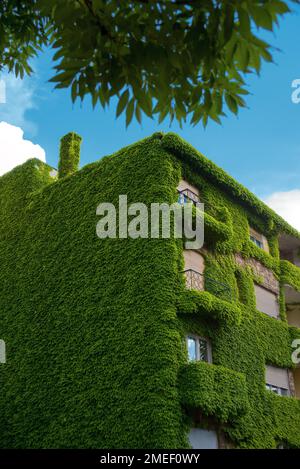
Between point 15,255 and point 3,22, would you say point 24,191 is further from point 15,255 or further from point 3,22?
point 3,22

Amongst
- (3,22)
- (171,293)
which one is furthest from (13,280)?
(3,22)

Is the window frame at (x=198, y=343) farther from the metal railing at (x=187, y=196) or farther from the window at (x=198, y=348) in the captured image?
the metal railing at (x=187, y=196)

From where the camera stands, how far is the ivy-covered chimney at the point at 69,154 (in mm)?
24125

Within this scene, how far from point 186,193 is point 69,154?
767cm

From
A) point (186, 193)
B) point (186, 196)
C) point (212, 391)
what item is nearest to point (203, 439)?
point (212, 391)

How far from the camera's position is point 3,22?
15.4 feet

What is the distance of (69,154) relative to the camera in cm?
2447

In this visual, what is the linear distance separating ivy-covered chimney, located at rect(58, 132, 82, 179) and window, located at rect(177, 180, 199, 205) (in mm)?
6609

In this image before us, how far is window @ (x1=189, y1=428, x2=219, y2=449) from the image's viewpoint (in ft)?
48.7

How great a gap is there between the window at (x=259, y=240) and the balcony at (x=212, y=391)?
8949mm

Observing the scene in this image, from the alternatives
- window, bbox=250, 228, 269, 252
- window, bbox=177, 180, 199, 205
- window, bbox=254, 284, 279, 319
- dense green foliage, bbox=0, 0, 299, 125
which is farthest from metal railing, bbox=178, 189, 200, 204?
dense green foliage, bbox=0, 0, 299, 125

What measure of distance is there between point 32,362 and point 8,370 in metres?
1.70

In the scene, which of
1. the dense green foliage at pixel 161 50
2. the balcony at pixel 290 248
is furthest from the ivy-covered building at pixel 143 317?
the dense green foliage at pixel 161 50

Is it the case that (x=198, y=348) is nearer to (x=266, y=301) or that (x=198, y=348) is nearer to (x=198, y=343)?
(x=198, y=343)
